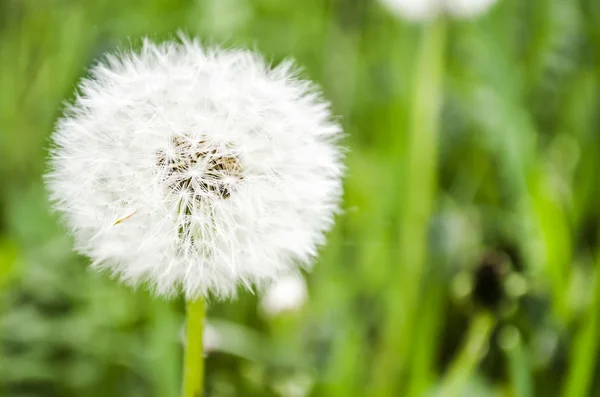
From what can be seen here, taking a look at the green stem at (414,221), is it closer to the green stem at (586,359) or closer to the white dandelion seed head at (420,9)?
the white dandelion seed head at (420,9)

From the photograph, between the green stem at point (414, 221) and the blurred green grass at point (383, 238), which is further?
the green stem at point (414, 221)

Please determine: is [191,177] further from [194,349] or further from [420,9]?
[420,9]

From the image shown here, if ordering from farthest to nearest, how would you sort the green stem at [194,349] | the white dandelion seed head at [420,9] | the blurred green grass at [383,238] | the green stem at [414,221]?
1. the white dandelion seed head at [420,9]
2. the green stem at [414,221]
3. the blurred green grass at [383,238]
4. the green stem at [194,349]

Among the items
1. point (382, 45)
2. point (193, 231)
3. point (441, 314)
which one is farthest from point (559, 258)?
point (382, 45)

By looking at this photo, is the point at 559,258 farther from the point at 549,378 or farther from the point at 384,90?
the point at 384,90

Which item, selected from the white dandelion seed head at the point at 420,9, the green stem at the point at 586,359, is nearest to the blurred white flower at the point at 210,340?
the green stem at the point at 586,359

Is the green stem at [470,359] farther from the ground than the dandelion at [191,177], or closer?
closer

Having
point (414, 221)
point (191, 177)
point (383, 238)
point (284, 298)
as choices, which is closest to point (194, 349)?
point (191, 177)
